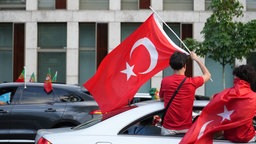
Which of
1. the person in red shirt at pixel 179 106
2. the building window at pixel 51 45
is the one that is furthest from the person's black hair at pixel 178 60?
the building window at pixel 51 45

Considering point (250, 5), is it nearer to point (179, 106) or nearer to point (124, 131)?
point (179, 106)

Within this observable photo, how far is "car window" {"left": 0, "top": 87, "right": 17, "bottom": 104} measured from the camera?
11695mm

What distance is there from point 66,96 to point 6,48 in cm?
1685

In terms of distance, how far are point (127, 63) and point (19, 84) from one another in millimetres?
5286

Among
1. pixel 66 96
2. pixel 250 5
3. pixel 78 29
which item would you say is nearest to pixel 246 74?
pixel 66 96

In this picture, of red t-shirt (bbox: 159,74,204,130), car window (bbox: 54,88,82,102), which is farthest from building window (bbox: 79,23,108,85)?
red t-shirt (bbox: 159,74,204,130)

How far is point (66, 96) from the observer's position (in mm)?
11977

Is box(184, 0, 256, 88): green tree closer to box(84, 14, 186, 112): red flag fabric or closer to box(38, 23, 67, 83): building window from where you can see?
box(38, 23, 67, 83): building window

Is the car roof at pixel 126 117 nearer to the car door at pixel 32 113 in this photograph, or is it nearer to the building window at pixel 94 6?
the car door at pixel 32 113

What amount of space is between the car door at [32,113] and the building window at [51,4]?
1622 cm

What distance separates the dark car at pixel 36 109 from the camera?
1157 centimetres

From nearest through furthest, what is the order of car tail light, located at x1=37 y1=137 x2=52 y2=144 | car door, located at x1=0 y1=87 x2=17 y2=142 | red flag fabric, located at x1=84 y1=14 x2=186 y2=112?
car tail light, located at x1=37 y1=137 x2=52 y2=144 → red flag fabric, located at x1=84 y1=14 x2=186 y2=112 → car door, located at x1=0 y1=87 x2=17 y2=142

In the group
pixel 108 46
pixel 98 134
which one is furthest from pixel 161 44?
pixel 108 46

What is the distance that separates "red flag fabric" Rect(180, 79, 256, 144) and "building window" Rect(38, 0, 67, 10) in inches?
896
